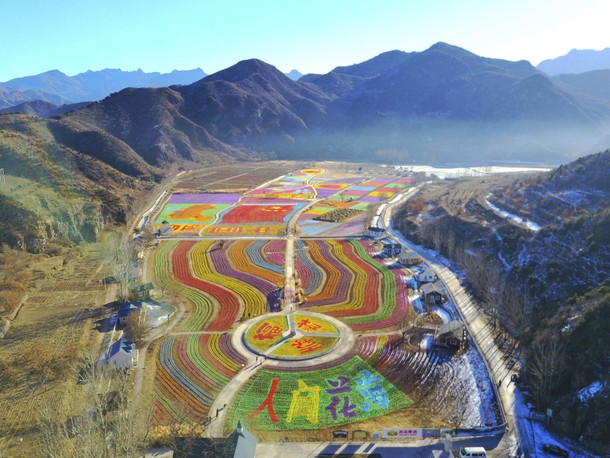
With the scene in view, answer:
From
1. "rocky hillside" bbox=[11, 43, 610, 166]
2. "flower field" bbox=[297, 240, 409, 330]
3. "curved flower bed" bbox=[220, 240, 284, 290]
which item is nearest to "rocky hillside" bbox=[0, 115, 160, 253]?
"curved flower bed" bbox=[220, 240, 284, 290]

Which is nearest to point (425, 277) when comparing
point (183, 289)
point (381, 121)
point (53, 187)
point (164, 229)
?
point (183, 289)

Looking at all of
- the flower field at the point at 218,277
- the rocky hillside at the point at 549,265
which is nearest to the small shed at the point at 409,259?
the rocky hillside at the point at 549,265

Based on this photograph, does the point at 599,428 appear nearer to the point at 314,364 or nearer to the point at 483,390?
the point at 483,390

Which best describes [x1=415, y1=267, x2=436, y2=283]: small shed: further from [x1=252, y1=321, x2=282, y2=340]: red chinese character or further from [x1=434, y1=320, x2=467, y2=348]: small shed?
[x1=252, y1=321, x2=282, y2=340]: red chinese character

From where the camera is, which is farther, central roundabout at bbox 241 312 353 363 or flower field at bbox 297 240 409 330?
flower field at bbox 297 240 409 330

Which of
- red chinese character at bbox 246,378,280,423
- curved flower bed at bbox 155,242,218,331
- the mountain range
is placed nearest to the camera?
red chinese character at bbox 246,378,280,423

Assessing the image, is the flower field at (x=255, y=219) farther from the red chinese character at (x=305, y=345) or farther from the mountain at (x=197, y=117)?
the mountain at (x=197, y=117)
